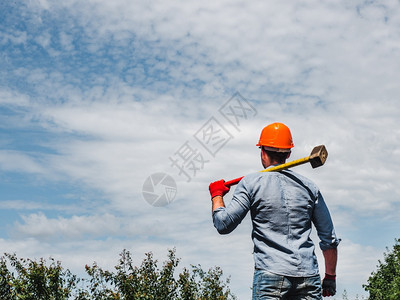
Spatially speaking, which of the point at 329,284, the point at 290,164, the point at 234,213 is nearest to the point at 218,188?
the point at 234,213

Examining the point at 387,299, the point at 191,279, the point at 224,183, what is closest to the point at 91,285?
the point at 191,279

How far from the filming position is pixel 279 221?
4.62 m

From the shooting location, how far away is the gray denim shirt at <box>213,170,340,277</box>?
4539 millimetres

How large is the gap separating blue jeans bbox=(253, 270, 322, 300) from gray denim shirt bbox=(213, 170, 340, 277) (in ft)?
0.17

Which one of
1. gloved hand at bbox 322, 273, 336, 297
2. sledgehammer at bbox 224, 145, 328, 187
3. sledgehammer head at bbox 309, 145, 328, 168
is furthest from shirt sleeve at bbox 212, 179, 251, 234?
gloved hand at bbox 322, 273, 336, 297

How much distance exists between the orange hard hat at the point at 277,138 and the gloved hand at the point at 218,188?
56 cm

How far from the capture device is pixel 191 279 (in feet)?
89.4

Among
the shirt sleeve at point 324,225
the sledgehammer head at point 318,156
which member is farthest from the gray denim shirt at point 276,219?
the sledgehammer head at point 318,156

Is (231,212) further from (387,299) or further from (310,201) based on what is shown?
(387,299)

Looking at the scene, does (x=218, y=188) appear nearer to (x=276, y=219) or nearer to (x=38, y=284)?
(x=276, y=219)

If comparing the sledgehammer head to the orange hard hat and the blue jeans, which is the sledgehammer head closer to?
the orange hard hat

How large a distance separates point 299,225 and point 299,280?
492 millimetres

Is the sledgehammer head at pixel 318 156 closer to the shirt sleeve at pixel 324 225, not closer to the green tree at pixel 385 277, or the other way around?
the shirt sleeve at pixel 324 225

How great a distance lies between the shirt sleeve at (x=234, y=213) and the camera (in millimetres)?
4656
